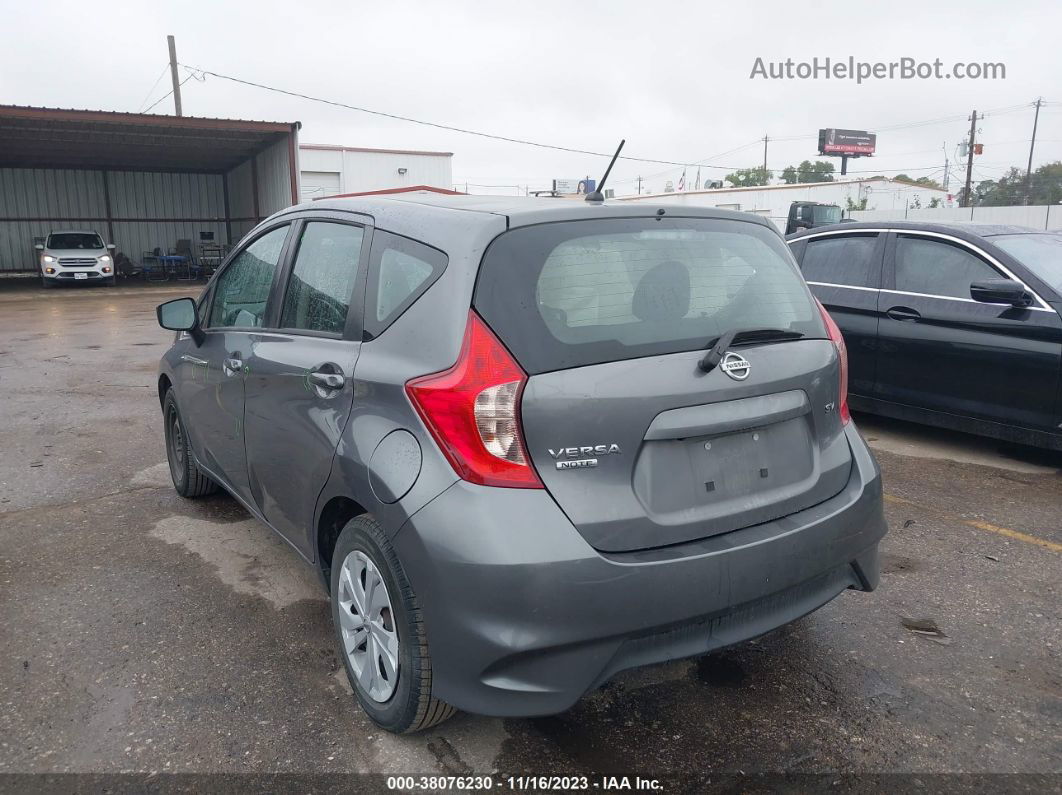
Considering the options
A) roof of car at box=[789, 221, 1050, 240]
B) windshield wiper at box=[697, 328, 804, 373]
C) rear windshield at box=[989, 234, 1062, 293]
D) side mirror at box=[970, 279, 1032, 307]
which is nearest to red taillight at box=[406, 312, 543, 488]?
windshield wiper at box=[697, 328, 804, 373]

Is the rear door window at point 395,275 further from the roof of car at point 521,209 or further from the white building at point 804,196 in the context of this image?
the white building at point 804,196

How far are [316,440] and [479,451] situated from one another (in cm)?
85

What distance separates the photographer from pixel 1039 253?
571cm

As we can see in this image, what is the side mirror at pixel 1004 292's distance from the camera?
529 cm

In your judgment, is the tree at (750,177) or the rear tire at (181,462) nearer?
the rear tire at (181,462)

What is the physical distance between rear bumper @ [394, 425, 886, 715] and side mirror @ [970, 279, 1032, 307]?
3.87m

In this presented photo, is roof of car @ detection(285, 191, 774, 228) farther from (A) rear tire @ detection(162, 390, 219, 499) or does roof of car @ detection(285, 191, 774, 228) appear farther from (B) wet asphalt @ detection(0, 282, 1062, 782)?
(A) rear tire @ detection(162, 390, 219, 499)

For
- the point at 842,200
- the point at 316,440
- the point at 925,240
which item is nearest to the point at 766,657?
the point at 316,440

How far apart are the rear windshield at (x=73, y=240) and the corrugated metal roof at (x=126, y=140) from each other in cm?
291

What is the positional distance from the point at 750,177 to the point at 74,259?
84.1 m

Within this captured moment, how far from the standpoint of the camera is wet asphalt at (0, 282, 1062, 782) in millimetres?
2559

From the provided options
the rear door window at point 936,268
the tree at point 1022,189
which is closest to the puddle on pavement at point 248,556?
the rear door window at point 936,268

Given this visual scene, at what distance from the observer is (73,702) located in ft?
9.39

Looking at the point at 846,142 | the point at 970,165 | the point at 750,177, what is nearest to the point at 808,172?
the point at 750,177
